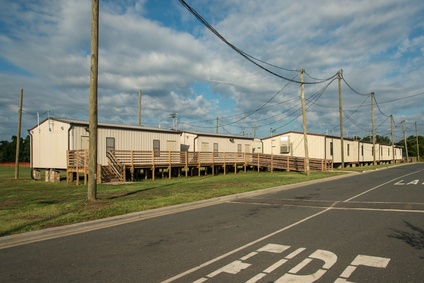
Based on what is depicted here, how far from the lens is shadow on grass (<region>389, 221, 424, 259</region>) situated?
6211mm

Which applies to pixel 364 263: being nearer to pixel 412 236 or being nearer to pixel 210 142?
pixel 412 236

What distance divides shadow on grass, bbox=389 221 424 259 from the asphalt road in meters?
0.02

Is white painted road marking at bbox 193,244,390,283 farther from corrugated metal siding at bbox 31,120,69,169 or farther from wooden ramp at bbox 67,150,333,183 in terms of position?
corrugated metal siding at bbox 31,120,69,169

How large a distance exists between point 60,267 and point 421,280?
201 inches

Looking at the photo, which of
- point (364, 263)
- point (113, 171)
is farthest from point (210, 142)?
point (364, 263)

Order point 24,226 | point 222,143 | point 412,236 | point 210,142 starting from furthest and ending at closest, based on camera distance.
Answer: point 222,143 < point 210,142 < point 24,226 < point 412,236

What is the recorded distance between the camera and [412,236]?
268 inches

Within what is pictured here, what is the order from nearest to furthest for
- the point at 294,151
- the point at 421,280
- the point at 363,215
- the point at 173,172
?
1. the point at 421,280
2. the point at 363,215
3. the point at 173,172
4. the point at 294,151

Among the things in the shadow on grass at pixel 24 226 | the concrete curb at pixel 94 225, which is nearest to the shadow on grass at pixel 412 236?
the concrete curb at pixel 94 225

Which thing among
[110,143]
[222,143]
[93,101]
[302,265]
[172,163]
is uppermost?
[93,101]

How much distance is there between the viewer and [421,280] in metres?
4.51

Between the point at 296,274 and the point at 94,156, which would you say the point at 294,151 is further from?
the point at 296,274

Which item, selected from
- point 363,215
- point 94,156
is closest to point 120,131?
point 94,156

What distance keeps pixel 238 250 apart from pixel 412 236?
3.53 meters
